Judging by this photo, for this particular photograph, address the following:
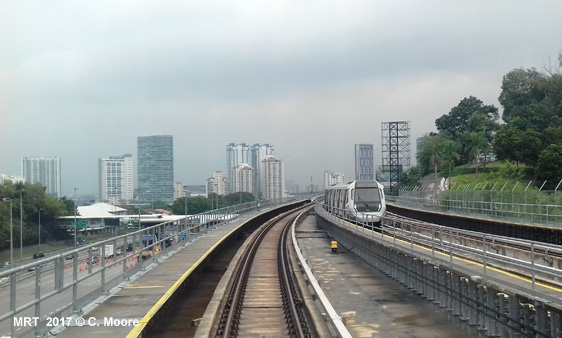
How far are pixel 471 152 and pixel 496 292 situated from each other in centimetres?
6831

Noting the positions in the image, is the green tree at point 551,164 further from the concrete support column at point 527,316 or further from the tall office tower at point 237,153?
the tall office tower at point 237,153

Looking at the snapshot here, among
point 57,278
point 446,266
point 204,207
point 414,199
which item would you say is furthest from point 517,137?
point 57,278

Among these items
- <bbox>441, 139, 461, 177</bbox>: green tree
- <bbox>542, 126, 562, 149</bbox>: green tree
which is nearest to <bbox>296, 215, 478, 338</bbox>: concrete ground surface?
<bbox>542, 126, 562, 149</bbox>: green tree

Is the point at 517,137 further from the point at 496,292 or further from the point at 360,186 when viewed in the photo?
the point at 496,292

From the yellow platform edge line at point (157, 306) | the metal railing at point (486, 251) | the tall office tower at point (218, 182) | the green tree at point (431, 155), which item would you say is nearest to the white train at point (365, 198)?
the metal railing at point (486, 251)

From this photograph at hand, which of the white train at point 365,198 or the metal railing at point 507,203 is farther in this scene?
the white train at point 365,198

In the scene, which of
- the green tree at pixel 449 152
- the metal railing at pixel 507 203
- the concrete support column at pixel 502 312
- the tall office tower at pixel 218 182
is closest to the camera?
the concrete support column at pixel 502 312

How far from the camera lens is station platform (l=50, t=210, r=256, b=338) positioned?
9914mm

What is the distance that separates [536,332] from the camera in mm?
9477

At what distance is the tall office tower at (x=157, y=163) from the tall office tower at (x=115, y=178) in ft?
6.44

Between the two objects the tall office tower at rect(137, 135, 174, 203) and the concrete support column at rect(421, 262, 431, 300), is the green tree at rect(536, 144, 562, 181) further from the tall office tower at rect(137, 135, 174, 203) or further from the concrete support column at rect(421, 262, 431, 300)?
the tall office tower at rect(137, 135, 174, 203)

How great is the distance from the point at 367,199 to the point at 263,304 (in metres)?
21.2

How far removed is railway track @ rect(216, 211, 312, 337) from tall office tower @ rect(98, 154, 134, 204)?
45904mm

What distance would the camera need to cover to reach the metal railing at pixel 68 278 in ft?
26.0
